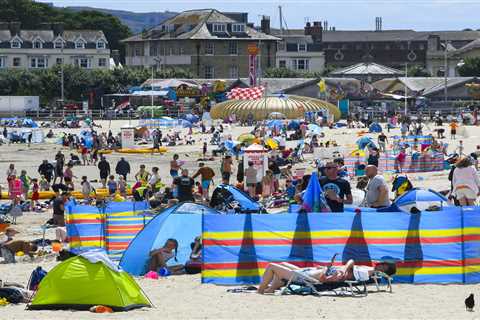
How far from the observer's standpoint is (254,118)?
237 ft

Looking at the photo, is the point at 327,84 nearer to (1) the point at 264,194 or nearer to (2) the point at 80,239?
(1) the point at 264,194

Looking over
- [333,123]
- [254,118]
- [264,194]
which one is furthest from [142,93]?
[264,194]

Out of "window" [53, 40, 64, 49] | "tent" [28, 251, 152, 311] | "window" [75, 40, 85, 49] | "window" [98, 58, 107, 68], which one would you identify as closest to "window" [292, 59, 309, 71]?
→ "window" [98, 58, 107, 68]

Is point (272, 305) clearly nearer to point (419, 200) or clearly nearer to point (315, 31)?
point (419, 200)

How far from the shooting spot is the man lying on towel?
14438 millimetres

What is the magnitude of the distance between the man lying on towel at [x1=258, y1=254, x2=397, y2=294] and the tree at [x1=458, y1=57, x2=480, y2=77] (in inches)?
3812

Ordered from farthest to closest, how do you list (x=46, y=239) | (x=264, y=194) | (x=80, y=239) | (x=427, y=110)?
(x=427, y=110) → (x=264, y=194) → (x=46, y=239) → (x=80, y=239)

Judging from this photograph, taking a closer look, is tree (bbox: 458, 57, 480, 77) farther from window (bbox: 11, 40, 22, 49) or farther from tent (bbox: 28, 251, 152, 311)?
tent (bbox: 28, 251, 152, 311)

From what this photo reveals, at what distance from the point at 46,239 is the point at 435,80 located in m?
77.0

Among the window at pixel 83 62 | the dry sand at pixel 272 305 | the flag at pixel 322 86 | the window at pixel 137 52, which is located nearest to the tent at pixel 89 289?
the dry sand at pixel 272 305

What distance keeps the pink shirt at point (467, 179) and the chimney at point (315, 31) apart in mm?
106917

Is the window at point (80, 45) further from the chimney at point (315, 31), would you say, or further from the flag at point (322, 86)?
the chimney at point (315, 31)

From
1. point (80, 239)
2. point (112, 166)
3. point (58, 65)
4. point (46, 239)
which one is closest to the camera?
point (80, 239)

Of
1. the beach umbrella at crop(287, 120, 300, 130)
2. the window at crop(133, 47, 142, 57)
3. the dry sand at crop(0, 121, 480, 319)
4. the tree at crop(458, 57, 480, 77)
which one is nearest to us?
the dry sand at crop(0, 121, 480, 319)
